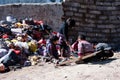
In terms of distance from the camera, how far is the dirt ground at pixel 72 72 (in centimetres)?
1038

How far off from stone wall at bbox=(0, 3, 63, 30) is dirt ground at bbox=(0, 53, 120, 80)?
3487 mm

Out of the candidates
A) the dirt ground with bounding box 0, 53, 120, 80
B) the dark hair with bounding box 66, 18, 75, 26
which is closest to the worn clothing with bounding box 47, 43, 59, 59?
the dirt ground with bounding box 0, 53, 120, 80

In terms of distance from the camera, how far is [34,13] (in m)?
15.4

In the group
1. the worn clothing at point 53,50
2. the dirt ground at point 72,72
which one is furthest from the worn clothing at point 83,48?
the worn clothing at point 53,50

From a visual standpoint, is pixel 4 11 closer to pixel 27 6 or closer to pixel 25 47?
pixel 27 6

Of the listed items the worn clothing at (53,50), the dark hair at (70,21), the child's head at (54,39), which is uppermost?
the dark hair at (70,21)

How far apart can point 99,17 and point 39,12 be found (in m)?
2.13

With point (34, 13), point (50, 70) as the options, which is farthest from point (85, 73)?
point (34, 13)

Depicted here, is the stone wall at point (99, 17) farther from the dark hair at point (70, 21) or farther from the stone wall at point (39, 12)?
the dark hair at point (70, 21)

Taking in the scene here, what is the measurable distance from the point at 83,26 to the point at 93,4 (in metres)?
0.79

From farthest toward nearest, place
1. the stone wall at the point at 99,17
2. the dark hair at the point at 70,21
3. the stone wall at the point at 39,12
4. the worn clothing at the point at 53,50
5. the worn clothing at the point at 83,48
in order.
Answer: the stone wall at the point at 39,12 → the stone wall at the point at 99,17 → the dark hair at the point at 70,21 → the worn clothing at the point at 53,50 → the worn clothing at the point at 83,48

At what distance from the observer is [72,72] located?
35.1 ft

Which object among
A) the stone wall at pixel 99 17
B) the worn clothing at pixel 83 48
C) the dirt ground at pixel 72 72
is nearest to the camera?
the dirt ground at pixel 72 72

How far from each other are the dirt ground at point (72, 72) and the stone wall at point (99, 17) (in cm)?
283
